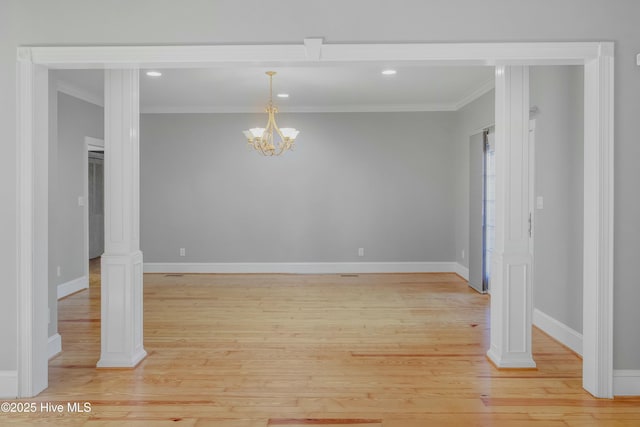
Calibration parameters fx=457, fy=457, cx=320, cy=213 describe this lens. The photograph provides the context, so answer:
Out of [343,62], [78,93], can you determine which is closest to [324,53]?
[343,62]

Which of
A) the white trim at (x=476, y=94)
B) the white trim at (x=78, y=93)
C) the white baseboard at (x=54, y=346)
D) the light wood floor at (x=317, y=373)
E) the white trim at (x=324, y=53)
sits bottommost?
the light wood floor at (x=317, y=373)

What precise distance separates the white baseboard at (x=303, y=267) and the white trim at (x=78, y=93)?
2.65 metres

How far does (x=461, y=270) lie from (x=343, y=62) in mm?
5021

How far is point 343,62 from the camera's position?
9.27ft

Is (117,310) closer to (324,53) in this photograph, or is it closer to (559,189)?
(324,53)

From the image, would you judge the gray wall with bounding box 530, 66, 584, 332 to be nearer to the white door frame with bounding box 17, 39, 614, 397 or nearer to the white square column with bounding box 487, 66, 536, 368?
the white square column with bounding box 487, 66, 536, 368

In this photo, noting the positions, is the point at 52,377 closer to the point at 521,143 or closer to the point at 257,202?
the point at 521,143

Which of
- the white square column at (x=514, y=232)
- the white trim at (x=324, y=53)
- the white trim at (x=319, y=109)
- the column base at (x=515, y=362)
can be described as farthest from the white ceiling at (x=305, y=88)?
the column base at (x=515, y=362)

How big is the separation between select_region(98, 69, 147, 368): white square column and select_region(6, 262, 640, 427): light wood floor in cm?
20

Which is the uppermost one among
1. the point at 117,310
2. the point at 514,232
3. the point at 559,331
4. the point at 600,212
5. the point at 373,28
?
the point at 373,28

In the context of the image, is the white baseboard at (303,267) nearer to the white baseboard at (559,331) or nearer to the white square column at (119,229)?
the white baseboard at (559,331)

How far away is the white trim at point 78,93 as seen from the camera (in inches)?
221

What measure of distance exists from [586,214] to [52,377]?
12.4 ft

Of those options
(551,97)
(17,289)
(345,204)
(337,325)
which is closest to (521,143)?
(551,97)
